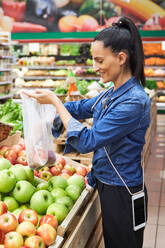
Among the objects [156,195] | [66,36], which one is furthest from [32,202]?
[66,36]

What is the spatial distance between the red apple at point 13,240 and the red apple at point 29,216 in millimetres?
140

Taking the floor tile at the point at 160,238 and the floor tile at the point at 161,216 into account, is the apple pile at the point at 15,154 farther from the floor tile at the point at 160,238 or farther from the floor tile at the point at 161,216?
the floor tile at the point at 161,216

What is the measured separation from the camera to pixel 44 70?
1136 cm

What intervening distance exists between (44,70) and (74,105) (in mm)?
9681

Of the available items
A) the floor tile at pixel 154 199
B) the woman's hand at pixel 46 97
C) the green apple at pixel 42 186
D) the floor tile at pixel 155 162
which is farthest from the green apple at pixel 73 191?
the floor tile at pixel 155 162

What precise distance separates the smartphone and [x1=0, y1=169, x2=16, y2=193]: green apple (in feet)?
2.24

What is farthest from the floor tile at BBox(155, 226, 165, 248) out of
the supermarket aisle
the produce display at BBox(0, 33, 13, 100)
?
the produce display at BBox(0, 33, 13, 100)

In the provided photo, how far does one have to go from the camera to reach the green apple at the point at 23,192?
6.00ft

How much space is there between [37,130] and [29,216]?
49 centimetres

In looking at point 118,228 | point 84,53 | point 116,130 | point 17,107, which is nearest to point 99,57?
point 116,130

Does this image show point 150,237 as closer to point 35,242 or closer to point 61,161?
point 61,161

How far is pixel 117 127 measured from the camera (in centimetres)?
145

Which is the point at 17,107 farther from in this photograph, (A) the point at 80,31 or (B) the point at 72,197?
(A) the point at 80,31

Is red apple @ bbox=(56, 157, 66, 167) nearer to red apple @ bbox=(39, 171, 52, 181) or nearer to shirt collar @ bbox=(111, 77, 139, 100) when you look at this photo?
red apple @ bbox=(39, 171, 52, 181)
